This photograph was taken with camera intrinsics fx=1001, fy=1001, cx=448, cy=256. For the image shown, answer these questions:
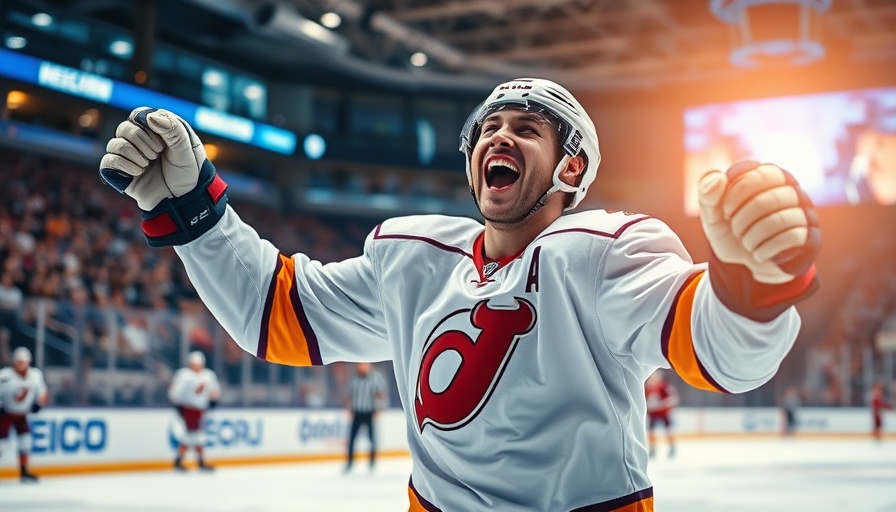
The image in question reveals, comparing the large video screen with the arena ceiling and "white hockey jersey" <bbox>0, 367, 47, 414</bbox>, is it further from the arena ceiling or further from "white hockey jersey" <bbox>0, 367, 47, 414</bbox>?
"white hockey jersey" <bbox>0, 367, 47, 414</bbox>

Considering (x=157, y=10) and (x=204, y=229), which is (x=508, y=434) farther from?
(x=157, y=10)

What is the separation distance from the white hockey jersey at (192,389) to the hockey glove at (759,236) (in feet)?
35.8

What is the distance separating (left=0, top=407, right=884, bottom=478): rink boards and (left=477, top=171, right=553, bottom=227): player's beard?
32.1 ft

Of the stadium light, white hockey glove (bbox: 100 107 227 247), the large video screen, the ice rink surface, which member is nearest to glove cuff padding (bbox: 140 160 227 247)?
white hockey glove (bbox: 100 107 227 247)

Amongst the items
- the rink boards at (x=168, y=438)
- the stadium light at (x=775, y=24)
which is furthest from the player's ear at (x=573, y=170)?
the stadium light at (x=775, y=24)

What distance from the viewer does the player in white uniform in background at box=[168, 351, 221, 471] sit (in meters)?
11.8

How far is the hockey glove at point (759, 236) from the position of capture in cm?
138

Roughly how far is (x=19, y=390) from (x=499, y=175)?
918 centimetres

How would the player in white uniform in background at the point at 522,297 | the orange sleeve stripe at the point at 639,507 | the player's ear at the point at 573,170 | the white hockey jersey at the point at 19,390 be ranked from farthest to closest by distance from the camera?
the white hockey jersey at the point at 19,390, the player's ear at the point at 573,170, the orange sleeve stripe at the point at 639,507, the player in white uniform in background at the point at 522,297

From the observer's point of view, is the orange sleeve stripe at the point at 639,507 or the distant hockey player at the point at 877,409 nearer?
the orange sleeve stripe at the point at 639,507

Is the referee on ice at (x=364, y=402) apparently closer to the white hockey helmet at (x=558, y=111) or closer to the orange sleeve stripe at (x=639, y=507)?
the white hockey helmet at (x=558, y=111)

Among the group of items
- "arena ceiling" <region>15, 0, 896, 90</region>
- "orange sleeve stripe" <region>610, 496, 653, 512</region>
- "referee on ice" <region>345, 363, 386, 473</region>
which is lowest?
"referee on ice" <region>345, 363, 386, 473</region>

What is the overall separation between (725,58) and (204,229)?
23.0 metres

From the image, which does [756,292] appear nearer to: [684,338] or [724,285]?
[724,285]
